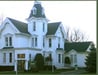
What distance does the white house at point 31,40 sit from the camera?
39.8m

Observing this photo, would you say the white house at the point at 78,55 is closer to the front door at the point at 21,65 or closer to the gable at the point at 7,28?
the front door at the point at 21,65

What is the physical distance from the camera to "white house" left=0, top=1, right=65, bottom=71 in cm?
3975

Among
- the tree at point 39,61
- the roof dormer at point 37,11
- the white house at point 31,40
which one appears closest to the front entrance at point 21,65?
the white house at point 31,40

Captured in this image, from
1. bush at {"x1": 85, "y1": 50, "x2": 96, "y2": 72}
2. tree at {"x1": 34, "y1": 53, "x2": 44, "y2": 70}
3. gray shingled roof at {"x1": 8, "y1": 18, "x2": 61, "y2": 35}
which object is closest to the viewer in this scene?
bush at {"x1": 85, "y1": 50, "x2": 96, "y2": 72}

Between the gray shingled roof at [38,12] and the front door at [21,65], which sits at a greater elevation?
the gray shingled roof at [38,12]

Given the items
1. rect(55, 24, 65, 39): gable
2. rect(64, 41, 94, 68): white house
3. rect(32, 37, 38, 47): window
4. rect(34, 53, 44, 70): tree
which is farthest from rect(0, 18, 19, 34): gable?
rect(64, 41, 94, 68): white house

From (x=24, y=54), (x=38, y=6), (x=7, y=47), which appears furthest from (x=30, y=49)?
(x=38, y=6)

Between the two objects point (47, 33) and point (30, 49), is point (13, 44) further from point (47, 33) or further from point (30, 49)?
point (47, 33)

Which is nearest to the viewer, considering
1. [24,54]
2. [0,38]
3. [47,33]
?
[24,54]

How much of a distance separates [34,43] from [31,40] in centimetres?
75

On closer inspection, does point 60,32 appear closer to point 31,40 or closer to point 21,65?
point 31,40

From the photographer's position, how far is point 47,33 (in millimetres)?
44938

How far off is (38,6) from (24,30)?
5.50m

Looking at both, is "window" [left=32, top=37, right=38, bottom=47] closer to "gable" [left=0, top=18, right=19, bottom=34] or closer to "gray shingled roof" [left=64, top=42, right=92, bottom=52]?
"gable" [left=0, top=18, right=19, bottom=34]
